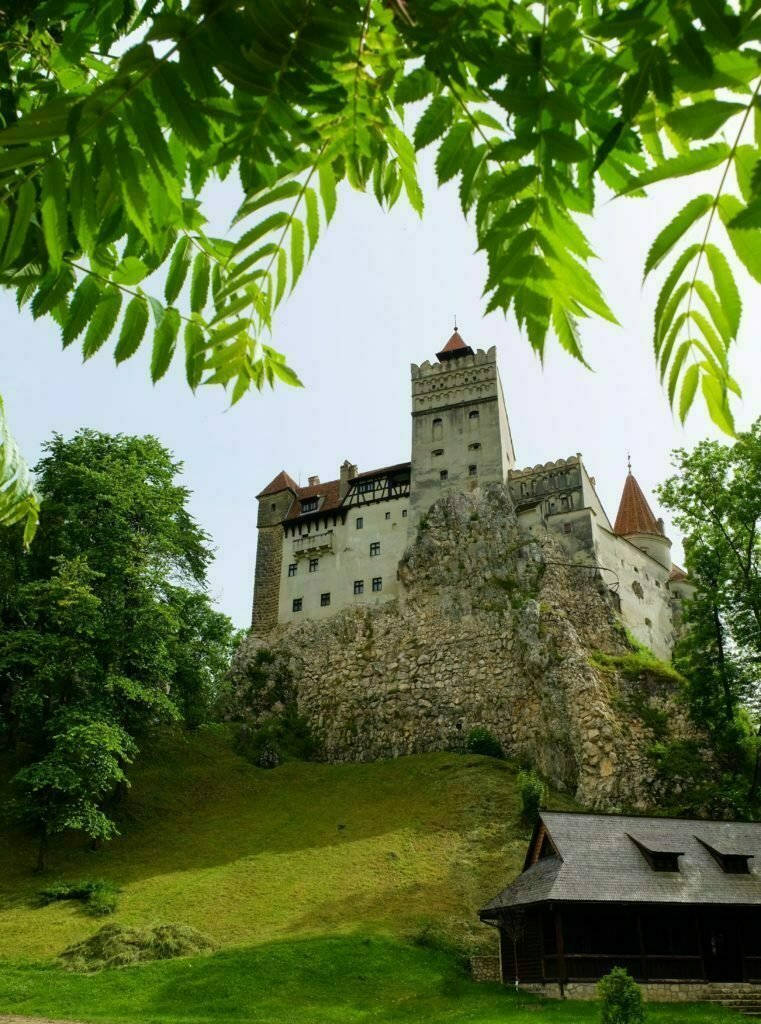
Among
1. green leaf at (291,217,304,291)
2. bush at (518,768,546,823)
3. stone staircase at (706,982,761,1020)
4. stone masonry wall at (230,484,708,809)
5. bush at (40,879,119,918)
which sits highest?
stone masonry wall at (230,484,708,809)

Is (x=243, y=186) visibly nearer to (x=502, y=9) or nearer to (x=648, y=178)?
(x=502, y=9)

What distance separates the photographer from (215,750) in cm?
4625

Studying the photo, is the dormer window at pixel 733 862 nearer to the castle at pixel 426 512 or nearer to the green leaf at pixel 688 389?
the castle at pixel 426 512

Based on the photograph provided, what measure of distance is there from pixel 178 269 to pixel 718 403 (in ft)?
6.03

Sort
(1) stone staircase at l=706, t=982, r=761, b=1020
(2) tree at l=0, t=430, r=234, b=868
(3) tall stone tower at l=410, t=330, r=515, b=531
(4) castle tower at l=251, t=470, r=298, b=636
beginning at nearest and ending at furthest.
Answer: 1. (1) stone staircase at l=706, t=982, r=761, b=1020
2. (2) tree at l=0, t=430, r=234, b=868
3. (3) tall stone tower at l=410, t=330, r=515, b=531
4. (4) castle tower at l=251, t=470, r=298, b=636

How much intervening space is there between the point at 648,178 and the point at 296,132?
3.13 feet

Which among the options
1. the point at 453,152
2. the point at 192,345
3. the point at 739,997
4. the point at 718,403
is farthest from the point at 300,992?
the point at 453,152

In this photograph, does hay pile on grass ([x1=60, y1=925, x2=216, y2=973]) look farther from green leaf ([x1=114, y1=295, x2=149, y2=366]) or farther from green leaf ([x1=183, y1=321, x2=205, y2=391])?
green leaf ([x1=114, y1=295, x2=149, y2=366])

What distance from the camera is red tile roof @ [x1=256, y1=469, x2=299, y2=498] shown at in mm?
62875

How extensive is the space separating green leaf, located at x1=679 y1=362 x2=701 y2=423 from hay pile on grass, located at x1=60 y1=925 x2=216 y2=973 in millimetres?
26682

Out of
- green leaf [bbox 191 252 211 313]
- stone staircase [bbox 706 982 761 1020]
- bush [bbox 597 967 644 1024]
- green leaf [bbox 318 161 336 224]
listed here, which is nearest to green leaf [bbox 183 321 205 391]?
green leaf [bbox 191 252 211 313]

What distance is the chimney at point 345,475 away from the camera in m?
59.8

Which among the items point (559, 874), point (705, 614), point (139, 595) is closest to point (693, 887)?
point (559, 874)

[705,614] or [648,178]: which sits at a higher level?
[705,614]
